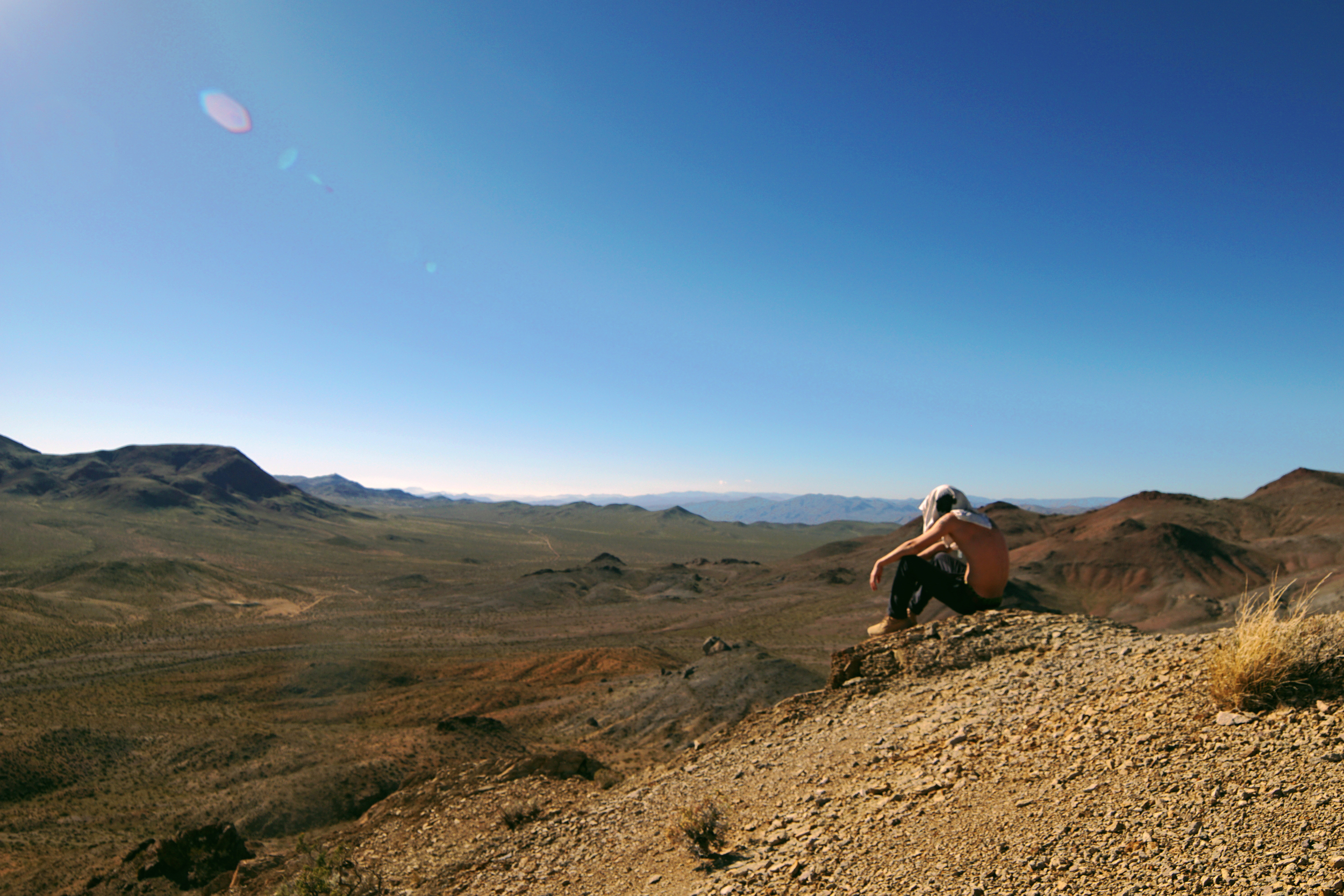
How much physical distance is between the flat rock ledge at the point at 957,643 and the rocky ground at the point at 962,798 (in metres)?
0.03

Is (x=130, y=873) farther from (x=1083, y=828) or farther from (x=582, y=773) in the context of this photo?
(x=1083, y=828)

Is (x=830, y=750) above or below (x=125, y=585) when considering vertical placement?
above

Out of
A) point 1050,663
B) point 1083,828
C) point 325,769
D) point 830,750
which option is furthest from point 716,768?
point 325,769

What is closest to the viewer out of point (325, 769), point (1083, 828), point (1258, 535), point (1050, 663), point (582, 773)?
point (1083, 828)

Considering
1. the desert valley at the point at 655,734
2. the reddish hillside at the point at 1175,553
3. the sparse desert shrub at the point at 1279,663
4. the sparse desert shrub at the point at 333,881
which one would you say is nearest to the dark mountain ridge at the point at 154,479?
the desert valley at the point at 655,734

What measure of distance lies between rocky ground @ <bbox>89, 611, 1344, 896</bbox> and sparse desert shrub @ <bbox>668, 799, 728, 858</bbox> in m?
0.13

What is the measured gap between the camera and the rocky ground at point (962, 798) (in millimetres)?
3562

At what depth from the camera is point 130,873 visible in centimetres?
1314

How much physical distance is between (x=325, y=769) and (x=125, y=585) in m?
55.0

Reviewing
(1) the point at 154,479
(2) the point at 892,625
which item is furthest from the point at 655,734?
(1) the point at 154,479

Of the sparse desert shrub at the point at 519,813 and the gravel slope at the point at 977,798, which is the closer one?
the gravel slope at the point at 977,798

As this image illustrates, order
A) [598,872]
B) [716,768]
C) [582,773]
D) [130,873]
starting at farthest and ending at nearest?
[130,873]
[582,773]
[716,768]
[598,872]

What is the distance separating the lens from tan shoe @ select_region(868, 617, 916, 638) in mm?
8070

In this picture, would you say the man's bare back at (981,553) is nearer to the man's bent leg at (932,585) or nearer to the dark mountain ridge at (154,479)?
the man's bent leg at (932,585)
